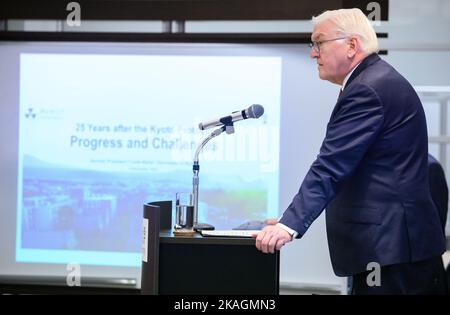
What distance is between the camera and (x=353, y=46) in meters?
1.96

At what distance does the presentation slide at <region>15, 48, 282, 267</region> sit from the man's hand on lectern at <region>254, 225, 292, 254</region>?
229 cm

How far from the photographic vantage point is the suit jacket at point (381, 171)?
1.79 meters

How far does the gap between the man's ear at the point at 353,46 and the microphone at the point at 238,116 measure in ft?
1.12

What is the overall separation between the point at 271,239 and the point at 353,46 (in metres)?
0.72

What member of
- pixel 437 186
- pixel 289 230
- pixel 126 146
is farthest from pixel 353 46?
pixel 126 146

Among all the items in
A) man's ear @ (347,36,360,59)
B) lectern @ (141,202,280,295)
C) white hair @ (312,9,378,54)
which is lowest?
lectern @ (141,202,280,295)

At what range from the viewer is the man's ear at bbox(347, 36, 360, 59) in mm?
1952

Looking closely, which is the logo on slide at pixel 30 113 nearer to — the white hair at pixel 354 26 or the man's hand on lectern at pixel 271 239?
the white hair at pixel 354 26

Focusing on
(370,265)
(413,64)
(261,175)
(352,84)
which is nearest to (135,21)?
(261,175)

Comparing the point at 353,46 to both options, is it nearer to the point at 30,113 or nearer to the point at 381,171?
the point at 381,171

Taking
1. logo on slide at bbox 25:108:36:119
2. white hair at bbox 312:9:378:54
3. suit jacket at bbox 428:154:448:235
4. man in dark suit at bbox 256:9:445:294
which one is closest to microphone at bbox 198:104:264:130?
man in dark suit at bbox 256:9:445:294

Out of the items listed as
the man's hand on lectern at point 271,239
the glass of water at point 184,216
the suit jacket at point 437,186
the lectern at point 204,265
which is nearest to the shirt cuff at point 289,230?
the man's hand on lectern at point 271,239

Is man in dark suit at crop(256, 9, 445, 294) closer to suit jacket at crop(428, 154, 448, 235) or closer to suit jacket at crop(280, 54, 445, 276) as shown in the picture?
suit jacket at crop(280, 54, 445, 276)

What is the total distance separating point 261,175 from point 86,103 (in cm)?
133
